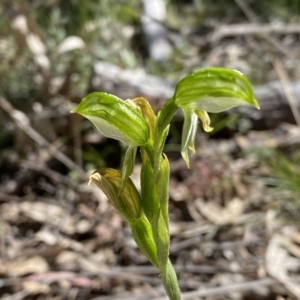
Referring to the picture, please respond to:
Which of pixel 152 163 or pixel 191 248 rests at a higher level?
pixel 191 248

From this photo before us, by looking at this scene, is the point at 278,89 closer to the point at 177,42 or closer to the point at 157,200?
the point at 177,42

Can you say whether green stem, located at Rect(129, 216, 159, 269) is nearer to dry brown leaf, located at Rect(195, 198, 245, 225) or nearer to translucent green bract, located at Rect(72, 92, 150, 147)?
translucent green bract, located at Rect(72, 92, 150, 147)

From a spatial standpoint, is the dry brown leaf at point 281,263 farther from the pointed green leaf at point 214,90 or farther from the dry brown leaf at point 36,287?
the pointed green leaf at point 214,90

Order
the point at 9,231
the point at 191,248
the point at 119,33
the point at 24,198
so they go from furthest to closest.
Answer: the point at 119,33 → the point at 24,198 → the point at 9,231 → the point at 191,248

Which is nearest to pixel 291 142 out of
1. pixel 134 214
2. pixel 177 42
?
pixel 177 42

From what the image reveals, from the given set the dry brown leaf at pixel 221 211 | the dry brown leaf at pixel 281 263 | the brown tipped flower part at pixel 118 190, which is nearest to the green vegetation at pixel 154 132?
the brown tipped flower part at pixel 118 190

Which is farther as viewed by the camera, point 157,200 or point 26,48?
point 26,48

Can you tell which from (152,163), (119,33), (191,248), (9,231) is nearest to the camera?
(152,163)

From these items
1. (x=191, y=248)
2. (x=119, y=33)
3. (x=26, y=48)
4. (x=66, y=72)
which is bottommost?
(x=191, y=248)
